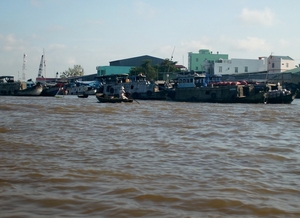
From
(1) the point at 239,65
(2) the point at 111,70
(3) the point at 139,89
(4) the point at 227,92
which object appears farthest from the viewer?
(2) the point at 111,70

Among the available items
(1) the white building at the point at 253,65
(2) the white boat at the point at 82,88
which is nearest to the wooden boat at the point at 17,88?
(2) the white boat at the point at 82,88

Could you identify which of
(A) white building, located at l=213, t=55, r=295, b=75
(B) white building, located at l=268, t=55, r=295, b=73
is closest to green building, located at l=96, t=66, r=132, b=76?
(A) white building, located at l=213, t=55, r=295, b=75

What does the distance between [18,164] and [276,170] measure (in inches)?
167

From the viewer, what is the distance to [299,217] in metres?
4.89

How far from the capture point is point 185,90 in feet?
121

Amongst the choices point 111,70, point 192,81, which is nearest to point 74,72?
point 111,70

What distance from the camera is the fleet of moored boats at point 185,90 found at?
105ft

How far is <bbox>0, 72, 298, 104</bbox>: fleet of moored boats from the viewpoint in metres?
31.9

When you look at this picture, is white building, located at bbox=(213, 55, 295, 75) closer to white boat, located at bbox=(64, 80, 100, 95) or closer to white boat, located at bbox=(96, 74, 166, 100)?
white boat, located at bbox=(64, 80, 100, 95)

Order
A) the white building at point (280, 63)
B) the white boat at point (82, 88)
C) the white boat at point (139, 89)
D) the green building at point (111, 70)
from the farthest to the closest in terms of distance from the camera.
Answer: the green building at point (111, 70), the white building at point (280, 63), the white boat at point (82, 88), the white boat at point (139, 89)

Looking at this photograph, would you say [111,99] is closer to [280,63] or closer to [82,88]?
[82,88]

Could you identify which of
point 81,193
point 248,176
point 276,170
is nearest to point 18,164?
point 81,193

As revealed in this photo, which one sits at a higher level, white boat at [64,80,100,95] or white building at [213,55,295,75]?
white building at [213,55,295,75]

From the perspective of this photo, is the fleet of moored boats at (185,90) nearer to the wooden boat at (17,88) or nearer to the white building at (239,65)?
the wooden boat at (17,88)
